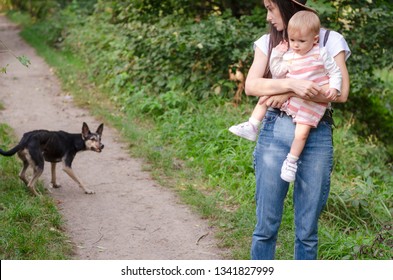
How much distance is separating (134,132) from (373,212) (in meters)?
4.19

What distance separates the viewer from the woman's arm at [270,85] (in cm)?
397

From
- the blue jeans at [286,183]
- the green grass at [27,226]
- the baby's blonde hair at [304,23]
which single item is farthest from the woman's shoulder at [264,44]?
the green grass at [27,226]

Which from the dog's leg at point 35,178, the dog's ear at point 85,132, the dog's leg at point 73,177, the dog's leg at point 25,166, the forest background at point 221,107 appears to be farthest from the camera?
the dog's ear at point 85,132

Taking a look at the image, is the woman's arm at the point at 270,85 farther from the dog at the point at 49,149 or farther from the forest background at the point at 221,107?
the dog at the point at 49,149

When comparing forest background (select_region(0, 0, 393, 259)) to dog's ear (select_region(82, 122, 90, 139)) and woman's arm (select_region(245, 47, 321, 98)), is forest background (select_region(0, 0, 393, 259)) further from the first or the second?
woman's arm (select_region(245, 47, 321, 98))

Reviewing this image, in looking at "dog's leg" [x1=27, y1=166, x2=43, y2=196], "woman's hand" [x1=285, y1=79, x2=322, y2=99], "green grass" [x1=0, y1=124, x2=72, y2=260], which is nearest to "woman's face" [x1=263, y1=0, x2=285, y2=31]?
"woman's hand" [x1=285, y1=79, x2=322, y2=99]

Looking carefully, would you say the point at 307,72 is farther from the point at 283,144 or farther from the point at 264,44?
the point at 283,144

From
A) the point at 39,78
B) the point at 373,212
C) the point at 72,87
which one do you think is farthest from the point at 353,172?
the point at 39,78

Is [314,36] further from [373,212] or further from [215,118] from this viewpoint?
[215,118]

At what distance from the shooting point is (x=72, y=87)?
45.2 feet

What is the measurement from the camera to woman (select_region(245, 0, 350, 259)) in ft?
13.3

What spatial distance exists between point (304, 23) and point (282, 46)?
25 cm

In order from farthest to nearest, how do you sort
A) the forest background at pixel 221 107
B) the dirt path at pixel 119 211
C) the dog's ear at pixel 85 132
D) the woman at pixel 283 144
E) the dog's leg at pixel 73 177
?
the dog's ear at pixel 85 132, the dog's leg at pixel 73 177, the forest background at pixel 221 107, the dirt path at pixel 119 211, the woman at pixel 283 144

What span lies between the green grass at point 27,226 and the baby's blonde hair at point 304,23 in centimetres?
286
